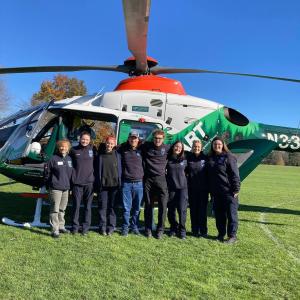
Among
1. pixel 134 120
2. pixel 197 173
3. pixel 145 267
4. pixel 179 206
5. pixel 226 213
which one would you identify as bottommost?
pixel 145 267

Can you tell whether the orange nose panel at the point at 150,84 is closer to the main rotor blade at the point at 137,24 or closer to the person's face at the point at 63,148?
the main rotor blade at the point at 137,24

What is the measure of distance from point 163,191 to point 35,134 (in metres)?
3.09

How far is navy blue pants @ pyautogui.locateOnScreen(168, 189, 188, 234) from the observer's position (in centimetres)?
660

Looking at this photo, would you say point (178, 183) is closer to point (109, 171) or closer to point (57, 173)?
point (109, 171)

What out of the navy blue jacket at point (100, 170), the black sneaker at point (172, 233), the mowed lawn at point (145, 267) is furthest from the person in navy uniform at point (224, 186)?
the navy blue jacket at point (100, 170)

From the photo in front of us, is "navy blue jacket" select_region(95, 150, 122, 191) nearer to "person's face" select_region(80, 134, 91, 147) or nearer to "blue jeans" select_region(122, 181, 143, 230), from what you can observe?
"blue jeans" select_region(122, 181, 143, 230)

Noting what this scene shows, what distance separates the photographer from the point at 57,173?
6.27 meters

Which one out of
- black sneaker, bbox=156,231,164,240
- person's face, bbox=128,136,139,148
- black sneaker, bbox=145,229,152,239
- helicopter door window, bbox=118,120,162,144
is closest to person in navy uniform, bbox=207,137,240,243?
black sneaker, bbox=156,231,164,240

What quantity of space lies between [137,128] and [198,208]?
89.7 inches

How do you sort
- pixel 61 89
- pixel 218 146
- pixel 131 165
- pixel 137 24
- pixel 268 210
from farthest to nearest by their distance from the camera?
pixel 61 89
pixel 268 210
pixel 218 146
pixel 131 165
pixel 137 24

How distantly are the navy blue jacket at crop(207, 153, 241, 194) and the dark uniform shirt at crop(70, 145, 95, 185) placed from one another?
2.09 m

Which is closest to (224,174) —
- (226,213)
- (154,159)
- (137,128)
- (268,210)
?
(226,213)

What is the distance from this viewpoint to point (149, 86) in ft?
27.8

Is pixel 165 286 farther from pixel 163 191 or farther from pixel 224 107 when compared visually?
pixel 224 107
